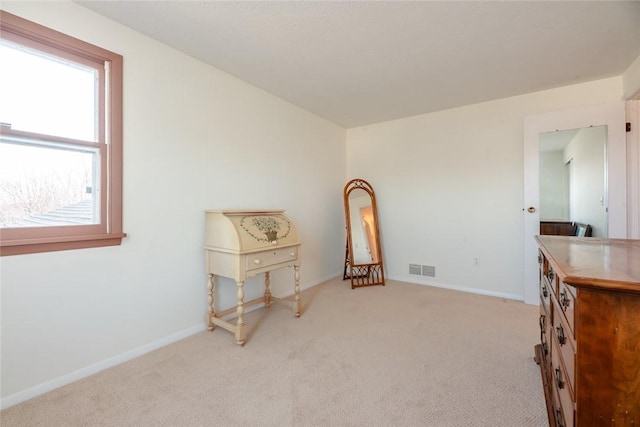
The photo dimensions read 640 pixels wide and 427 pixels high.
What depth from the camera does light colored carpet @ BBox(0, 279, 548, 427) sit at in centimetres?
139

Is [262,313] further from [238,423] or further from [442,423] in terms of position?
[442,423]

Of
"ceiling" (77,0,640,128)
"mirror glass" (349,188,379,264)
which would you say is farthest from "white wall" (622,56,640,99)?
"mirror glass" (349,188,379,264)

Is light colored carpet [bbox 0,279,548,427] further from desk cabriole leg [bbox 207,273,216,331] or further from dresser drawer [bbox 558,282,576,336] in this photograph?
dresser drawer [bbox 558,282,576,336]

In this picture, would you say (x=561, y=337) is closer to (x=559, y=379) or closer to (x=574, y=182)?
(x=559, y=379)

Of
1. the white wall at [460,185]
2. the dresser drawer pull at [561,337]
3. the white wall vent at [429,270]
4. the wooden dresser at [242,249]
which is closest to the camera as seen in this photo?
the dresser drawer pull at [561,337]

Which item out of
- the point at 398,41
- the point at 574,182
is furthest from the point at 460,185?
the point at 398,41

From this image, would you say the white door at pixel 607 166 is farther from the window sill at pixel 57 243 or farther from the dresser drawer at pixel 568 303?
the window sill at pixel 57 243

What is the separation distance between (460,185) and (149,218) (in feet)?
10.8

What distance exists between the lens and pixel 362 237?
3854 millimetres

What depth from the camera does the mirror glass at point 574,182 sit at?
2.67 metres

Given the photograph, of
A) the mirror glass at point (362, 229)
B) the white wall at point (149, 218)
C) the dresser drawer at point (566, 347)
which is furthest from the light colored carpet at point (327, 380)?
the mirror glass at point (362, 229)

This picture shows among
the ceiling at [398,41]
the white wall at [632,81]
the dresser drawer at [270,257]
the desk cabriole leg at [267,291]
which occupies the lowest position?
the desk cabriole leg at [267,291]

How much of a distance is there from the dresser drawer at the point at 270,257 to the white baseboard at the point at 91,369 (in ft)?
2.45

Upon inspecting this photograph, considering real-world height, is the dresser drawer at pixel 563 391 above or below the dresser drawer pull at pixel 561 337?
below
